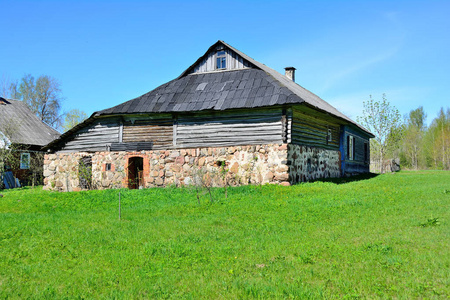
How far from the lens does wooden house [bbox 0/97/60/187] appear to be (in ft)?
86.7

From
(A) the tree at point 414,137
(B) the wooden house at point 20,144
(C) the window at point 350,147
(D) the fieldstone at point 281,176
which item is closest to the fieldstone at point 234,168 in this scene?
(D) the fieldstone at point 281,176

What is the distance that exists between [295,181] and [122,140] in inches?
351

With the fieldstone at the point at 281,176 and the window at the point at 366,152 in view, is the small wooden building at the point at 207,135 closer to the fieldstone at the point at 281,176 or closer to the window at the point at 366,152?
the fieldstone at the point at 281,176

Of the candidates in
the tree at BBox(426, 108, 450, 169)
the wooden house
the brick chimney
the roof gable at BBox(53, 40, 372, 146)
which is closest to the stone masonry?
the roof gable at BBox(53, 40, 372, 146)

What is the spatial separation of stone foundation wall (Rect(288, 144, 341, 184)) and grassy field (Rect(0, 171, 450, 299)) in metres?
4.47

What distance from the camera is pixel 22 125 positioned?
3047 centimetres

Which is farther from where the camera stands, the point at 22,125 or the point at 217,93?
the point at 22,125

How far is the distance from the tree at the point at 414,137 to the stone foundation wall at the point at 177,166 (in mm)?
48303

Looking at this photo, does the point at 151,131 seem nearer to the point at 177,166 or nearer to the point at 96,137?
the point at 177,166

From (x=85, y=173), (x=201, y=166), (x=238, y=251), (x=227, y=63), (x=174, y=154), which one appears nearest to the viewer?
(x=238, y=251)

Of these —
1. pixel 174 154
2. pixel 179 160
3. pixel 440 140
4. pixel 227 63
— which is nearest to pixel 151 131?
pixel 174 154

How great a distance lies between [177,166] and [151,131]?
239 cm

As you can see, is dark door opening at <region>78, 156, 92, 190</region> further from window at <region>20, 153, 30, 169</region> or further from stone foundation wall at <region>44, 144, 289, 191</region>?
window at <region>20, 153, 30, 169</region>

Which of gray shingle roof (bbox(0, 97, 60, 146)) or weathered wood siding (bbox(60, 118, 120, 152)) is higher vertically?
gray shingle roof (bbox(0, 97, 60, 146))
